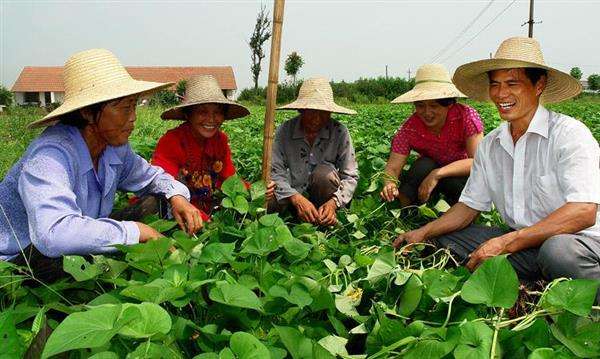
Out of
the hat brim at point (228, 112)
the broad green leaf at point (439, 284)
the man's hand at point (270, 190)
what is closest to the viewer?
the broad green leaf at point (439, 284)

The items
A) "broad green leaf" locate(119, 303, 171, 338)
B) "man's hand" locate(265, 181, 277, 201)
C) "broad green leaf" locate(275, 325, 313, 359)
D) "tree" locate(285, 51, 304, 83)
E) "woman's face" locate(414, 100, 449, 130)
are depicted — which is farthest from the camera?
"tree" locate(285, 51, 304, 83)

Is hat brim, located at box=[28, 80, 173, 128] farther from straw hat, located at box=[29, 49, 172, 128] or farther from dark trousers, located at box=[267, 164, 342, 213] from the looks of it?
dark trousers, located at box=[267, 164, 342, 213]

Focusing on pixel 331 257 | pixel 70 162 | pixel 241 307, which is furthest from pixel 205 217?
pixel 241 307

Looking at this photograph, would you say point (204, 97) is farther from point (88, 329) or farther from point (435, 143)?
point (88, 329)

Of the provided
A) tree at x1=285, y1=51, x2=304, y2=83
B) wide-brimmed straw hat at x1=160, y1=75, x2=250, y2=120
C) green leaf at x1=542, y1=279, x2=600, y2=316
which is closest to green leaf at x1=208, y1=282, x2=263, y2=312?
green leaf at x1=542, y1=279, x2=600, y2=316

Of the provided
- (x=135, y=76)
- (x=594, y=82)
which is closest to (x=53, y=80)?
(x=135, y=76)

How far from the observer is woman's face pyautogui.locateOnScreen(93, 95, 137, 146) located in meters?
2.02

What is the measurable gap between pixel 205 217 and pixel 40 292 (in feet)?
3.34

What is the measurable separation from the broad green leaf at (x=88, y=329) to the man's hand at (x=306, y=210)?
1823 millimetres

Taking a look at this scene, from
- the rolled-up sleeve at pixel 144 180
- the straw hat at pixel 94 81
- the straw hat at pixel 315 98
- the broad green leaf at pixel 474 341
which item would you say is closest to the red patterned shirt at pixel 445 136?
the straw hat at pixel 315 98

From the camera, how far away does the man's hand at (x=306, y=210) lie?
2979mm

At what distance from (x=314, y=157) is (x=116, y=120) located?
4.81 ft

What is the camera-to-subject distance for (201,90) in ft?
9.39

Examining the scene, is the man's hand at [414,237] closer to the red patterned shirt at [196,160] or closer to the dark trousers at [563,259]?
the dark trousers at [563,259]
